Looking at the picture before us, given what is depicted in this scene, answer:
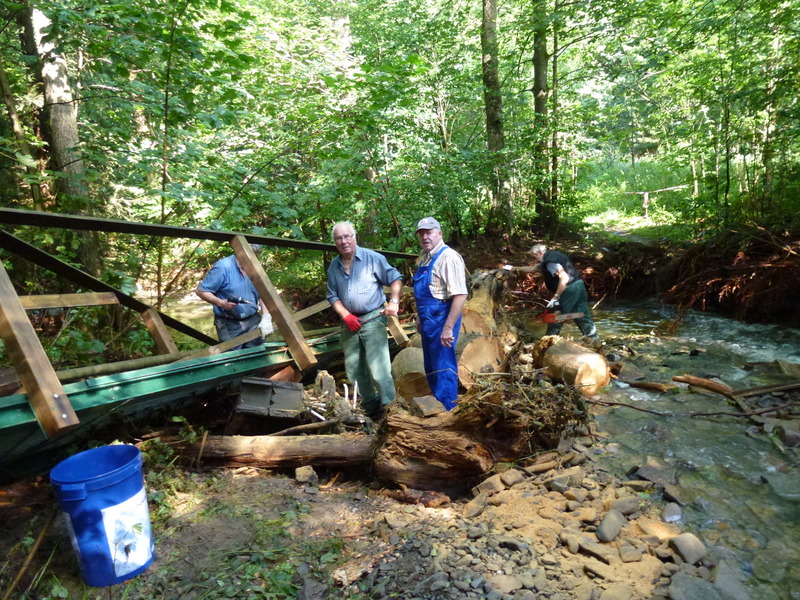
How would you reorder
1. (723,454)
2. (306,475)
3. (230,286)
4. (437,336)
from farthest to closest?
(230,286) < (437,336) < (723,454) < (306,475)

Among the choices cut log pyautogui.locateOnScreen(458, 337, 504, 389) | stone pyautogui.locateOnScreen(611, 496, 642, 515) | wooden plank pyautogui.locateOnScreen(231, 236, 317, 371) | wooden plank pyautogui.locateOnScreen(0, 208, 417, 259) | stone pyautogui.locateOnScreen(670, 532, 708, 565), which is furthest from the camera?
cut log pyautogui.locateOnScreen(458, 337, 504, 389)

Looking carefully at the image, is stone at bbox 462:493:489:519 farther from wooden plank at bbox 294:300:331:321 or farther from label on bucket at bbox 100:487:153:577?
wooden plank at bbox 294:300:331:321

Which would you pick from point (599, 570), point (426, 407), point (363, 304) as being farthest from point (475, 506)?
point (363, 304)

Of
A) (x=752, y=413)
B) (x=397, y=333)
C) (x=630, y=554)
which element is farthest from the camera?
(x=397, y=333)

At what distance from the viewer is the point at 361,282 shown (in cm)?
465

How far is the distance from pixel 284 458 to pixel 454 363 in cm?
176

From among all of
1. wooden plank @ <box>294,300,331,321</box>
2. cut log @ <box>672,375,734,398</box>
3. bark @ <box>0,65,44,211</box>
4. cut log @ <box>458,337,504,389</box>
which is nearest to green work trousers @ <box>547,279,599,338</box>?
cut log @ <box>672,375,734,398</box>

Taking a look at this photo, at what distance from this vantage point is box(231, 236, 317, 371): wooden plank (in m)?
4.22

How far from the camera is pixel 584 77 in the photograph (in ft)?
44.2

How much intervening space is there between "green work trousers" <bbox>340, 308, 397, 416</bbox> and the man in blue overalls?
413 mm

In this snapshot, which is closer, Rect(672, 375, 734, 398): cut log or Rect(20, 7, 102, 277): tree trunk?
Rect(672, 375, 734, 398): cut log

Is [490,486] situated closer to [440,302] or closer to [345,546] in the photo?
[345,546]

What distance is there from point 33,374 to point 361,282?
2705 millimetres

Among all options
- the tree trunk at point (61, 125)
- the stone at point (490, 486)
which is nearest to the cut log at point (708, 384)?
the stone at point (490, 486)
